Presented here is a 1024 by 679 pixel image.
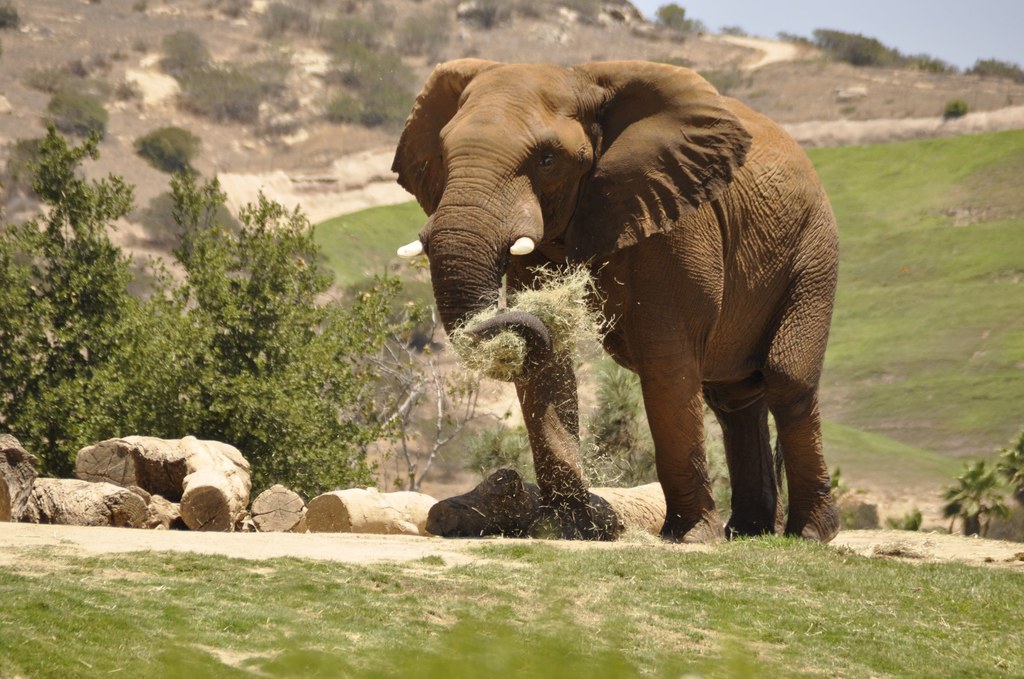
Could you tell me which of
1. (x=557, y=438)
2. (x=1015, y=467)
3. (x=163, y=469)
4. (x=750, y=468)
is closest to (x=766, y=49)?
(x=1015, y=467)

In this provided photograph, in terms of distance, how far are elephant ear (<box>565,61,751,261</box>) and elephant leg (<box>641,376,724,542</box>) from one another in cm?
128

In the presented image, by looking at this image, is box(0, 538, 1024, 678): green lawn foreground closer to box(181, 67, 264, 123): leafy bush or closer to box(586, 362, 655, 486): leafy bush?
box(586, 362, 655, 486): leafy bush

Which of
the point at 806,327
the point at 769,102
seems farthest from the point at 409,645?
the point at 769,102

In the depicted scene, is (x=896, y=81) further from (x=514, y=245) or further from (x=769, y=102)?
(x=514, y=245)

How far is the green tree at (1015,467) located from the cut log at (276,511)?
82.1 feet

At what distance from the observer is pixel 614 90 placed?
1204cm

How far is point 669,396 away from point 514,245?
6.62 feet

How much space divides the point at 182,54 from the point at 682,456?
74.2 m

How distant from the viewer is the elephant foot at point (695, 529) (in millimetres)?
11992

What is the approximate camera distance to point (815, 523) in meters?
13.6

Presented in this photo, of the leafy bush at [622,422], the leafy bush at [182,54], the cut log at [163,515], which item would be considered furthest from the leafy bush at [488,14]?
the cut log at [163,515]

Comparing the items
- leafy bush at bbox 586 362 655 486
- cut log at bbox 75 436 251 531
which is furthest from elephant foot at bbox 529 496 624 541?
leafy bush at bbox 586 362 655 486

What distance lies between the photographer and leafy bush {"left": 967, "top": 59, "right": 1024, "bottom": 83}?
102 metres

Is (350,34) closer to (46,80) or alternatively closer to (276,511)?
(46,80)
